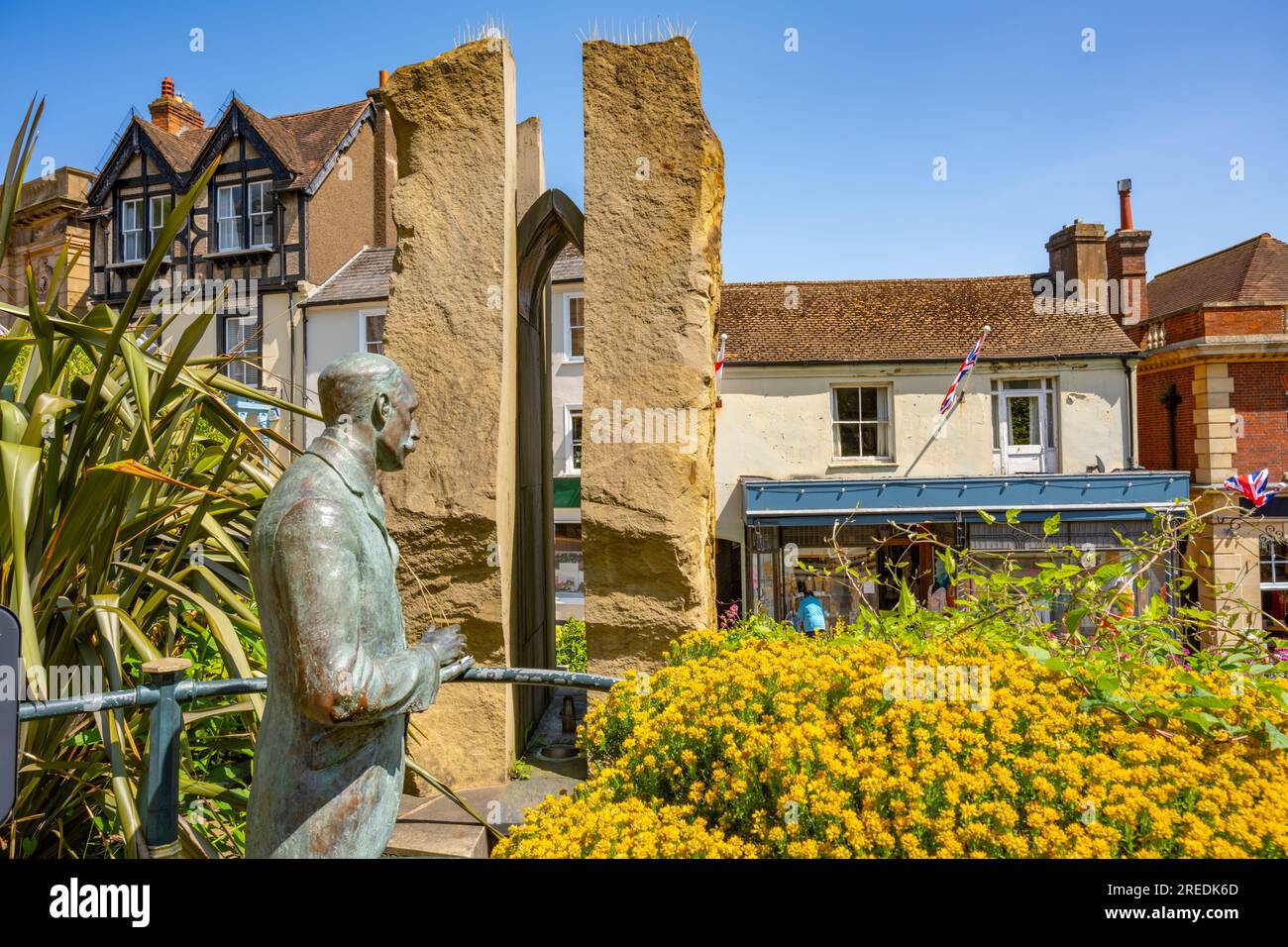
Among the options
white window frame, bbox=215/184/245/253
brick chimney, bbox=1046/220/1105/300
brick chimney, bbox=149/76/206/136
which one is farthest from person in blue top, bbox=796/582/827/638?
brick chimney, bbox=149/76/206/136

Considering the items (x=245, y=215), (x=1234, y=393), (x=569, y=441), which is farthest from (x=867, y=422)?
(x=245, y=215)

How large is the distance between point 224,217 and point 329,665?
63.2ft

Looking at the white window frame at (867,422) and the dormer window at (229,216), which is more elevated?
the dormer window at (229,216)

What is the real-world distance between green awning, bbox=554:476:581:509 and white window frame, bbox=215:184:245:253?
9098 millimetres

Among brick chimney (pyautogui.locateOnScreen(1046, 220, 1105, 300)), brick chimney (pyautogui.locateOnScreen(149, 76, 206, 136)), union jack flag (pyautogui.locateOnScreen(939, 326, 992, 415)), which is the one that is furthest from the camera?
brick chimney (pyautogui.locateOnScreen(149, 76, 206, 136))

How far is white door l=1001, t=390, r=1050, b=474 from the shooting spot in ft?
49.0

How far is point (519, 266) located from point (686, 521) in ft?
6.51

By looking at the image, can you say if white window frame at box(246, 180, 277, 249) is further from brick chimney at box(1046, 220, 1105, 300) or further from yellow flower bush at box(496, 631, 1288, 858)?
yellow flower bush at box(496, 631, 1288, 858)

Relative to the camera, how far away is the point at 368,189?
1878cm

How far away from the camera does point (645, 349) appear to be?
4.41 m

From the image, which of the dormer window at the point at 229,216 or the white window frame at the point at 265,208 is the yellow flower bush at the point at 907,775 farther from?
the dormer window at the point at 229,216

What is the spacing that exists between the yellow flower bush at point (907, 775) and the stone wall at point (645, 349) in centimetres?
156

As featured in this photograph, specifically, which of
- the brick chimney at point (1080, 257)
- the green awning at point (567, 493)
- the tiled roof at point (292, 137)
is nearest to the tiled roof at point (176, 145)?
the tiled roof at point (292, 137)

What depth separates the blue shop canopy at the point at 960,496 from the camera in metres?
13.2
